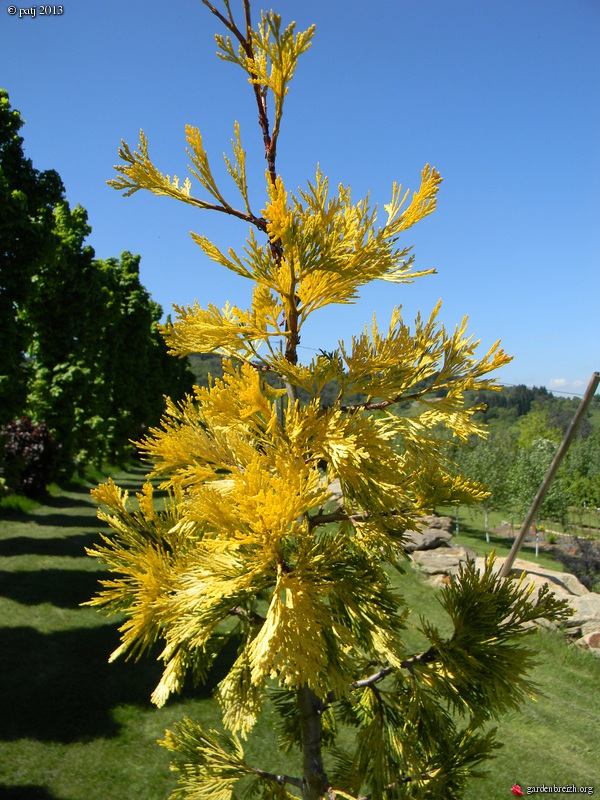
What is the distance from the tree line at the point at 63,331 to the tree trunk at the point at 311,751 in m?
9.88

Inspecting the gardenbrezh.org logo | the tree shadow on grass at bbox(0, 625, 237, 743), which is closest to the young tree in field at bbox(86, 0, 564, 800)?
the gardenbrezh.org logo

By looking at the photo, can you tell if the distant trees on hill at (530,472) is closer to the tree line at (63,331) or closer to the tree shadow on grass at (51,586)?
the tree shadow on grass at (51,586)

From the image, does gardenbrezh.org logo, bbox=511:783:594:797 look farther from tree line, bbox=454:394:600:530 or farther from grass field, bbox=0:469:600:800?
tree line, bbox=454:394:600:530

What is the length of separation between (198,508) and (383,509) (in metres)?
0.91

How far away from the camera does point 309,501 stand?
2.28 meters

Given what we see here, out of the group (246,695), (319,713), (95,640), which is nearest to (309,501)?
(246,695)

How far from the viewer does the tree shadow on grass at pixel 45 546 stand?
557 inches

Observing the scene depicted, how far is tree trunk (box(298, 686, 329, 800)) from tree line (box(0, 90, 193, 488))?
988 cm

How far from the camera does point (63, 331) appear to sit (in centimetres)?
1875

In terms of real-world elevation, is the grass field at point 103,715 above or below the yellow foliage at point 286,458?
below

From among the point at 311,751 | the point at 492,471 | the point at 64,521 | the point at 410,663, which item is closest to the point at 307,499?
the point at 410,663

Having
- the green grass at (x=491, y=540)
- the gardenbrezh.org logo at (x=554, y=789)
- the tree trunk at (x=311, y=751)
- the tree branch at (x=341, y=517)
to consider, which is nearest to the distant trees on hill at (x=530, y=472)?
the green grass at (x=491, y=540)

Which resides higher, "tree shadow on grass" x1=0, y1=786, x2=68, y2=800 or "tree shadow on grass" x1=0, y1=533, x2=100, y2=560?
"tree shadow on grass" x1=0, y1=533, x2=100, y2=560

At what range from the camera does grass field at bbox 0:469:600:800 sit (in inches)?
239
